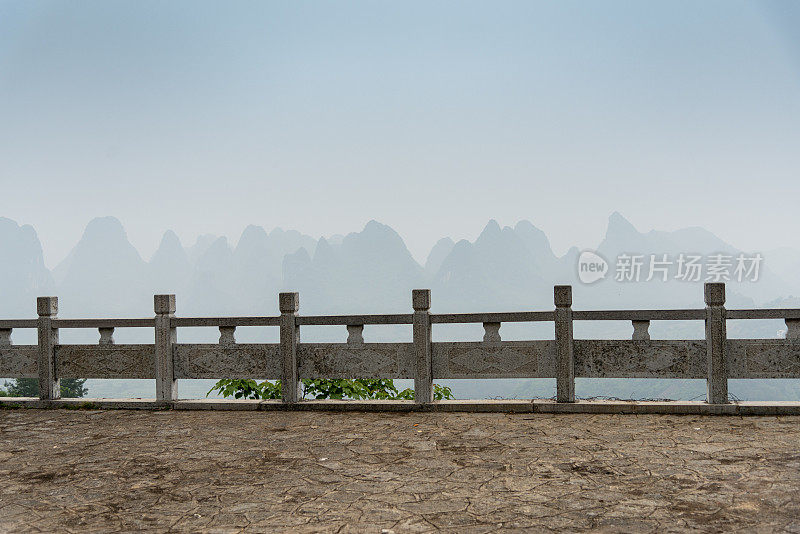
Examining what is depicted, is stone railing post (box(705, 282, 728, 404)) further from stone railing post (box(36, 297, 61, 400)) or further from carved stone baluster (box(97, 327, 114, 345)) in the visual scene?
stone railing post (box(36, 297, 61, 400))

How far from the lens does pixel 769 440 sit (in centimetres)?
782

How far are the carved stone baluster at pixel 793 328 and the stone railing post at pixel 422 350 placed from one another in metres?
4.96

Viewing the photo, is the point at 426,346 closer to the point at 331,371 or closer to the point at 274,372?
the point at 331,371

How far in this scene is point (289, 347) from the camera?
1055 cm

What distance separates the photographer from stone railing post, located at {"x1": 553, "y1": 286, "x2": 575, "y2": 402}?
32.1 feet

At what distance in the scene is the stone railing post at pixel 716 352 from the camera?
954cm

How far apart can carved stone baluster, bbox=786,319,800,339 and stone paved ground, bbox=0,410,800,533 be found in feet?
4.06

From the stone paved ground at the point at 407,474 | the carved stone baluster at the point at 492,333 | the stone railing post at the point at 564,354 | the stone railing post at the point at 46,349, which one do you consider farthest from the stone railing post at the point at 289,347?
the stone railing post at the point at 46,349

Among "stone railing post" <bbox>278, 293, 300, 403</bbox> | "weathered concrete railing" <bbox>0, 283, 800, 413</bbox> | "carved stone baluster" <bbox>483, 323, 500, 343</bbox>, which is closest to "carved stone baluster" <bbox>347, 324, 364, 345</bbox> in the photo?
"weathered concrete railing" <bbox>0, 283, 800, 413</bbox>

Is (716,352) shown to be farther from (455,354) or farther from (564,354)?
(455,354)

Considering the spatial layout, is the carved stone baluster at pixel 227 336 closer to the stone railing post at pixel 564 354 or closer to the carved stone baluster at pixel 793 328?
the stone railing post at pixel 564 354

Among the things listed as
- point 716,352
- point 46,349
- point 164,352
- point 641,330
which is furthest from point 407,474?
point 46,349

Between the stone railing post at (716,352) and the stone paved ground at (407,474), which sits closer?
the stone paved ground at (407,474)

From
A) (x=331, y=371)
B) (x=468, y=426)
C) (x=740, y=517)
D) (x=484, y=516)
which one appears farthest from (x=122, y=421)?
(x=740, y=517)
